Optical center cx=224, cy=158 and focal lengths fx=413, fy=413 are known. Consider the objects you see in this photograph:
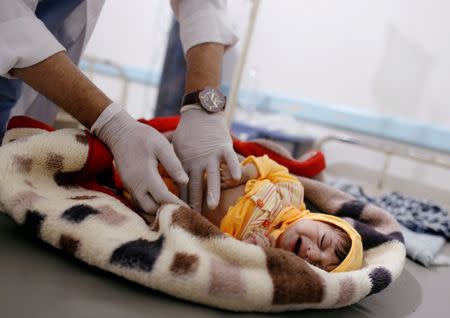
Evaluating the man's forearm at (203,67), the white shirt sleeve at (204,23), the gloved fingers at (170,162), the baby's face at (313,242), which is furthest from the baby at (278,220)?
the white shirt sleeve at (204,23)

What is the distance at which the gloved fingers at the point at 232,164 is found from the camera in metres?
0.99

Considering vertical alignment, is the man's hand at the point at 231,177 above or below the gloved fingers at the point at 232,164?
below

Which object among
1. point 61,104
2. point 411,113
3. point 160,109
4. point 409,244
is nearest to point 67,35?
point 61,104

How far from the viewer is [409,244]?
127 centimetres

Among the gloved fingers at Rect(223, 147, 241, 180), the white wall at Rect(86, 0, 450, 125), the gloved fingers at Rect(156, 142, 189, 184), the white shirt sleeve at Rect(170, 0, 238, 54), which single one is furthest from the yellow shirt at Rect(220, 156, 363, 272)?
the white wall at Rect(86, 0, 450, 125)

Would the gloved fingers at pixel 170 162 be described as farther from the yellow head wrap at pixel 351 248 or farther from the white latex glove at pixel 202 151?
the yellow head wrap at pixel 351 248

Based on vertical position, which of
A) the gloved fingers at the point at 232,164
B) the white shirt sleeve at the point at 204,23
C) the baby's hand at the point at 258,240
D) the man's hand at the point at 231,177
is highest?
the white shirt sleeve at the point at 204,23

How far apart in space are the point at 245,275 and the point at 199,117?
0.55 m

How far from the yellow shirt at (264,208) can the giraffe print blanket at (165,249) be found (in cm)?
31

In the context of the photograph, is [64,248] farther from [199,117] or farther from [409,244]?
[409,244]

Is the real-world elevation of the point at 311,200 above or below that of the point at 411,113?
below

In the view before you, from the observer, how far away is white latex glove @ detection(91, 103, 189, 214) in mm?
878

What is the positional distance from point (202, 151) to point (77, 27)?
588mm

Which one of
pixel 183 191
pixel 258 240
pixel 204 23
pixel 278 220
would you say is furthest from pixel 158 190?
pixel 204 23
